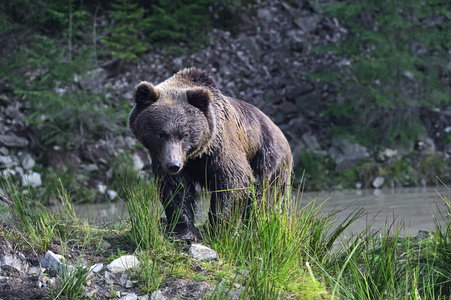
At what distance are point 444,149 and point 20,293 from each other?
44.1 feet

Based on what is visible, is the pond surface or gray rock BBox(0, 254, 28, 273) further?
the pond surface

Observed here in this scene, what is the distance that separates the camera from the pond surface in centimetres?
697

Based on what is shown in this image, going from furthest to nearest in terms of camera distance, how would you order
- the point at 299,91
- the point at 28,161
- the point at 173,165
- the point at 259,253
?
the point at 299,91 < the point at 28,161 < the point at 173,165 < the point at 259,253

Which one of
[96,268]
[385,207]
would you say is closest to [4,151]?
[385,207]

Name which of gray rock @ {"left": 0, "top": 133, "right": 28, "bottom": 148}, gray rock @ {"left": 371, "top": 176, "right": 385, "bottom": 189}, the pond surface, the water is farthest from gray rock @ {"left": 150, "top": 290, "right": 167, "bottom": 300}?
gray rock @ {"left": 0, "top": 133, "right": 28, "bottom": 148}

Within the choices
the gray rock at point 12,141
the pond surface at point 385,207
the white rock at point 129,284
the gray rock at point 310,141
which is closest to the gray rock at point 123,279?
the white rock at point 129,284

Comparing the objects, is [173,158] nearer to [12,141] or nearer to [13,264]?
[13,264]

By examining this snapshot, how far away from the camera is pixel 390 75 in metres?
13.7

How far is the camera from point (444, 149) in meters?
14.4

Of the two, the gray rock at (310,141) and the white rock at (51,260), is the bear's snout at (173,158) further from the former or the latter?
the gray rock at (310,141)

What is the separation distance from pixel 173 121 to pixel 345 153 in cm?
1043

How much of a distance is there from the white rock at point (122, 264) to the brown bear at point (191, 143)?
58cm

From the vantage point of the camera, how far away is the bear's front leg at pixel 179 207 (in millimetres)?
4336

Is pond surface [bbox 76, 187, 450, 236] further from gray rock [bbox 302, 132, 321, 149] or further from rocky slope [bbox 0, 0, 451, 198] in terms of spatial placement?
gray rock [bbox 302, 132, 321, 149]
